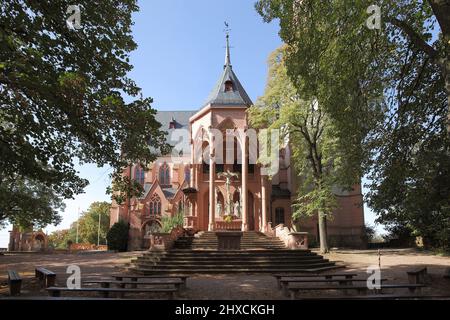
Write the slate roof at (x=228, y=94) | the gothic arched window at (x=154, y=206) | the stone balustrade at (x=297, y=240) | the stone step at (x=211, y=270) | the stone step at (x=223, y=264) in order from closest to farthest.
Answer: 1. the stone step at (x=211, y=270)
2. the stone step at (x=223, y=264)
3. the stone balustrade at (x=297, y=240)
4. the slate roof at (x=228, y=94)
5. the gothic arched window at (x=154, y=206)

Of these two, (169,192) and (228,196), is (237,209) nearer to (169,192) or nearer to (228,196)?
(228,196)

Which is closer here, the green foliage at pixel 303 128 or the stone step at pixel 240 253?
the stone step at pixel 240 253

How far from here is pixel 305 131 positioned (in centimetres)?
2634

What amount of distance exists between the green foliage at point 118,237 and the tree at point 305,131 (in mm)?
19185

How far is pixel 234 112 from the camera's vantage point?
30547mm

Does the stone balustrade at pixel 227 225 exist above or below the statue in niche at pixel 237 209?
below

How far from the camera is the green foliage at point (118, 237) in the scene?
37844 millimetres

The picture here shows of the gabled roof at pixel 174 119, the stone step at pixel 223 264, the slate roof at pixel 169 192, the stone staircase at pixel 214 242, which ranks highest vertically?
the gabled roof at pixel 174 119

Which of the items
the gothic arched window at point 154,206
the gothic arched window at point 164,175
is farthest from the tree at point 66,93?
the gothic arched window at point 164,175

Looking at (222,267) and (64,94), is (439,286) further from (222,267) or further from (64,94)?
(64,94)

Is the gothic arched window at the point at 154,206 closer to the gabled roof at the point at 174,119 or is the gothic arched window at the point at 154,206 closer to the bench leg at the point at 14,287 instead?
the gabled roof at the point at 174,119
